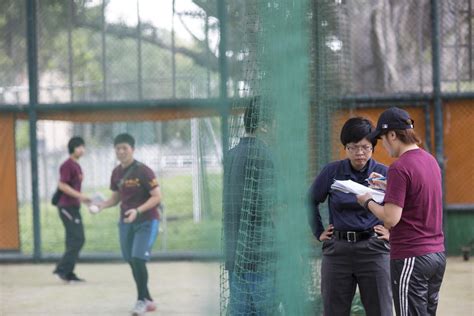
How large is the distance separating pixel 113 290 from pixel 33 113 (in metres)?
3.18

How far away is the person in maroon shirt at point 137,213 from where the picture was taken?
7992mm

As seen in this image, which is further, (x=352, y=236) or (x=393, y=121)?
(x=352, y=236)

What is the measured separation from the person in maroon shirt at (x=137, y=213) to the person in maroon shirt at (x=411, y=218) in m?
3.60

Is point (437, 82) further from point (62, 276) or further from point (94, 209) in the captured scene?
point (62, 276)

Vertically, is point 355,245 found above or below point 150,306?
above

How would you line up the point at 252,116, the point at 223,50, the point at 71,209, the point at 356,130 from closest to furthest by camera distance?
the point at 252,116, the point at 356,130, the point at 71,209, the point at 223,50

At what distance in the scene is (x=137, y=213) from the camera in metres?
7.99

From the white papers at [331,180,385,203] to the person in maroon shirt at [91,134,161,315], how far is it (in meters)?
3.22

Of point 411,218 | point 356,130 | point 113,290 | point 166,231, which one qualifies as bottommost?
point 113,290

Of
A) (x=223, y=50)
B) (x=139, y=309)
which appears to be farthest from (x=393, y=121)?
(x=223, y=50)

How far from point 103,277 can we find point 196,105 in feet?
8.32

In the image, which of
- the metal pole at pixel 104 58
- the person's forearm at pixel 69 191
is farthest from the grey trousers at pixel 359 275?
the metal pole at pixel 104 58

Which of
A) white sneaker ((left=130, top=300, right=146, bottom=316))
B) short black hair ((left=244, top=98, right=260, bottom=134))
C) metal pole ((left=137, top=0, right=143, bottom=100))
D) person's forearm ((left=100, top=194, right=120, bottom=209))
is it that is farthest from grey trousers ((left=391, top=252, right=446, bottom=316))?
metal pole ((left=137, top=0, right=143, bottom=100))

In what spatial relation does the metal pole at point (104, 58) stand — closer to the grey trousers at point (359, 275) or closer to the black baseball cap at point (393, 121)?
the grey trousers at point (359, 275)
